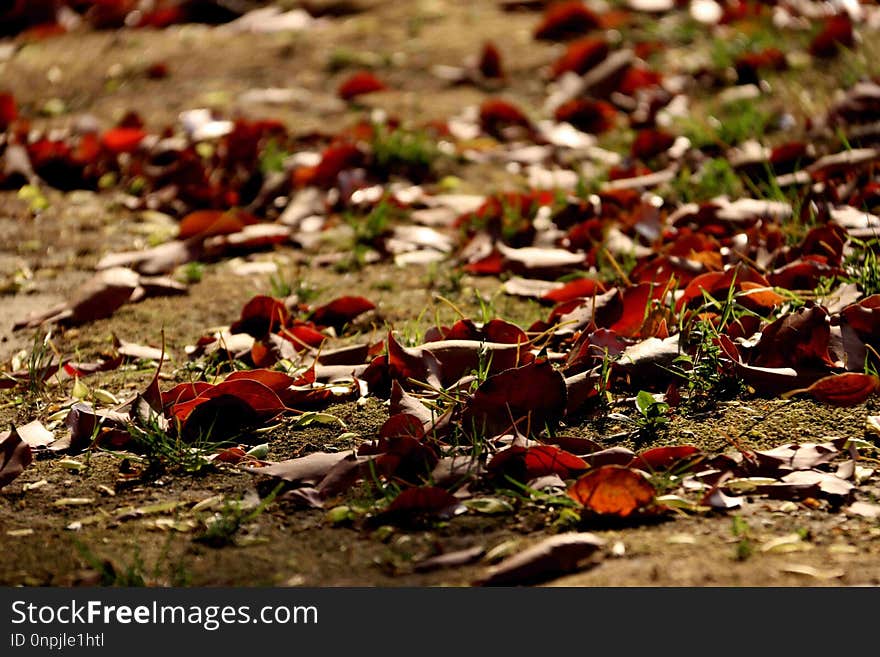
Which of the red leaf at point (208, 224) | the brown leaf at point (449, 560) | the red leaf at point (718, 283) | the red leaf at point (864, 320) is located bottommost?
the red leaf at point (208, 224)

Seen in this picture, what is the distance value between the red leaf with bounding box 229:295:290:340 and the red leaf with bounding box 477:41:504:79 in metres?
2.69

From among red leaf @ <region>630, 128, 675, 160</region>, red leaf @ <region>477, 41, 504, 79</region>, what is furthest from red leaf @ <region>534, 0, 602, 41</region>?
red leaf @ <region>630, 128, 675, 160</region>

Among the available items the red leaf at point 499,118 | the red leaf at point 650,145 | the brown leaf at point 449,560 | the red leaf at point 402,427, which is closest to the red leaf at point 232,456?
the red leaf at point 402,427

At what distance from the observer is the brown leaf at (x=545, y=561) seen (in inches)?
68.8

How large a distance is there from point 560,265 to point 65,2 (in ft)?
13.9

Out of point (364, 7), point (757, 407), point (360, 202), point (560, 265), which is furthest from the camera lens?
point (364, 7)

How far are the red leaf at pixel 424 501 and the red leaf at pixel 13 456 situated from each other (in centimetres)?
73

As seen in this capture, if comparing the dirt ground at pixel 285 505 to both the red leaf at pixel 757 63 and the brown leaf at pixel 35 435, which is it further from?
the red leaf at pixel 757 63

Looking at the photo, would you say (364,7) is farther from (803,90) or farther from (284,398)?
(284,398)

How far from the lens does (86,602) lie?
1.72m

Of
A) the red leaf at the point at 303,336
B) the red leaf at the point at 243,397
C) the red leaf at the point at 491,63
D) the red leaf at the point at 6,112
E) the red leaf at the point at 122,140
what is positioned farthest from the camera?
the red leaf at the point at 491,63

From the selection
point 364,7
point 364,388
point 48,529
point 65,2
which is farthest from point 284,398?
point 65,2

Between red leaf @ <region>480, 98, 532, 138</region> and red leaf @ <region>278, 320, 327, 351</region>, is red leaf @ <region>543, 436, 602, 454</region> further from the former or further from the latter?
red leaf @ <region>480, 98, 532, 138</region>

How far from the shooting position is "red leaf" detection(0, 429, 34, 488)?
7.06 feet
